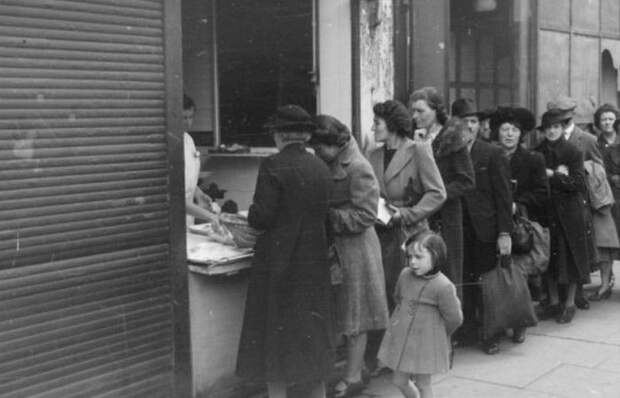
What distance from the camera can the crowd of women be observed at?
488cm

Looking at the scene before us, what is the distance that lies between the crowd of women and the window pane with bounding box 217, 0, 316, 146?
101 centimetres

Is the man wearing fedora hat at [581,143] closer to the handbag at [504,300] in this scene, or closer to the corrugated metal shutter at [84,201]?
the handbag at [504,300]

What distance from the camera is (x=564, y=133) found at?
796 centimetres

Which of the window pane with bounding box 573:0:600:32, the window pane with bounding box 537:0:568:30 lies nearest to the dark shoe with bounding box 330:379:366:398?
the window pane with bounding box 537:0:568:30

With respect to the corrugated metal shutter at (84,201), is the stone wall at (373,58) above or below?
above

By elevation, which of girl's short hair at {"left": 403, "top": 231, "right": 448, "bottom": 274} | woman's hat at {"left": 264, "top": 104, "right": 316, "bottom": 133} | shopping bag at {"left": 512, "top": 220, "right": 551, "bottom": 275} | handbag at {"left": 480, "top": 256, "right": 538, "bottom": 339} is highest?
woman's hat at {"left": 264, "top": 104, "right": 316, "bottom": 133}

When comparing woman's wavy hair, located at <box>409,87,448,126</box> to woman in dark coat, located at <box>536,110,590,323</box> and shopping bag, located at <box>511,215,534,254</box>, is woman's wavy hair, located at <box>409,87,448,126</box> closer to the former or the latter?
shopping bag, located at <box>511,215,534,254</box>

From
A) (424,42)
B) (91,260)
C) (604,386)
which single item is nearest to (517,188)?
(424,42)

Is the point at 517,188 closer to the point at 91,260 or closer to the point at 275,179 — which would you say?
the point at 275,179

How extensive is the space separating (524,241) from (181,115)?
3320 mm

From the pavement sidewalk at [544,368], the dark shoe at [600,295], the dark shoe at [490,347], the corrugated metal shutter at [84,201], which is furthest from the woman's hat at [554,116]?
the corrugated metal shutter at [84,201]

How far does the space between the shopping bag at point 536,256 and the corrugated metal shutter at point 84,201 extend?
3291mm

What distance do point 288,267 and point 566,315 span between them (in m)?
3.82

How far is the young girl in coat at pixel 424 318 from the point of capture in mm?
4902
